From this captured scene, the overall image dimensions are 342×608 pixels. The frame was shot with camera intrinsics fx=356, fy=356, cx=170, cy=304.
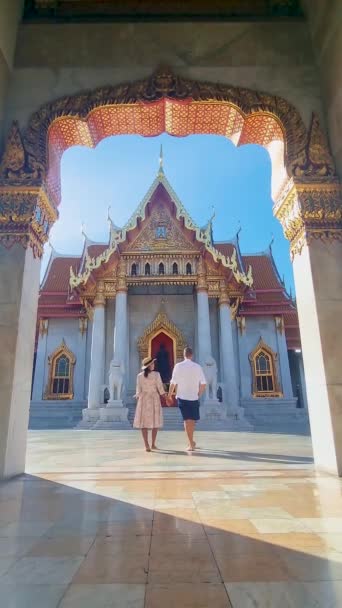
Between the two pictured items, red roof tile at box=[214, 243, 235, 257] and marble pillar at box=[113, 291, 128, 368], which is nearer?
marble pillar at box=[113, 291, 128, 368]

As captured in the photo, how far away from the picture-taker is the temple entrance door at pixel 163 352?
13.1 m

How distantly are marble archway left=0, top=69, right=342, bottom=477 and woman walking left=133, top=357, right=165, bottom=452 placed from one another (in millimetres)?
1656

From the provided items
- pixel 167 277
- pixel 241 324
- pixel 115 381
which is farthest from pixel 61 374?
pixel 241 324

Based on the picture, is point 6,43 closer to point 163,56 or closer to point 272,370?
point 163,56

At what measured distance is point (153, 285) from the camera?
1337cm

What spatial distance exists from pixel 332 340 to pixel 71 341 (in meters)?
12.6

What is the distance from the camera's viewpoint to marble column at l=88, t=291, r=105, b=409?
Answer: 11.5m

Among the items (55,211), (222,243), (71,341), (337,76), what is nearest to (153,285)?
(71,341)

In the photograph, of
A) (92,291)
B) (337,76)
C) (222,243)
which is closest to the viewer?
(337,76)

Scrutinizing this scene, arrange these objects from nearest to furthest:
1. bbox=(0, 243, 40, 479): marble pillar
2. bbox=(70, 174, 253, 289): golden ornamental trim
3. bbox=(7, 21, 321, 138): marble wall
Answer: bbox=(0, 243, 40, 479): marble pillar → bbox=(7, 21, 321, 138): marble wall → bbox=(70, 174, 253, 289): golden ornamental trim

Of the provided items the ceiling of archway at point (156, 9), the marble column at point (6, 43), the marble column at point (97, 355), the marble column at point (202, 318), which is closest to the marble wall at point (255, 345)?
the marble column at point (202, 318)

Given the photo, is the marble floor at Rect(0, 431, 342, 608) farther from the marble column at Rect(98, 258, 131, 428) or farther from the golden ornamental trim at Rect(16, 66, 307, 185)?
the marble column at Rect(98, 258, 131, 428)

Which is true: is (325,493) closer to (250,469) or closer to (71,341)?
(250,469)

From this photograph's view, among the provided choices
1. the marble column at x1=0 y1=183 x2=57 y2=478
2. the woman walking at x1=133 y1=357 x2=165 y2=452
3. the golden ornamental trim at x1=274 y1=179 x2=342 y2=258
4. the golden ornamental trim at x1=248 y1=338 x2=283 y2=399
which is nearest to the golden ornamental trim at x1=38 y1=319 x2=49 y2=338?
the golden ornamental trim at x1=248 y1=338 x2=283 y2=399
